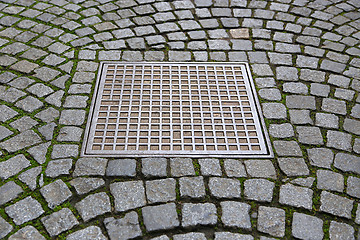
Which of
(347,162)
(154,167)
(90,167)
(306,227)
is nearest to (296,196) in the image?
(306,227)

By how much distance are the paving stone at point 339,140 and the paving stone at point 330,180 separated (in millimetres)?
319

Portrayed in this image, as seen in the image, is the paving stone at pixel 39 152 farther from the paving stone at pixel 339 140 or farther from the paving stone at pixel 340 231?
the paving stone at pixel 339 140

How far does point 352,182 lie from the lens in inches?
111

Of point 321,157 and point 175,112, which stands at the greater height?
point 175,112

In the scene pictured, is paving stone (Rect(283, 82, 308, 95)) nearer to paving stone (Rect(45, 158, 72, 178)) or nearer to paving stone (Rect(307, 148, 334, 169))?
paving stone (Rect(307, 148, 334, 169))

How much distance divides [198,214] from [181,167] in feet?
1.47

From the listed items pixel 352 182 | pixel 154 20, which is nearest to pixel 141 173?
pixel 352 182

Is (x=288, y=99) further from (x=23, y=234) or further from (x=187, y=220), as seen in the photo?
(x=23, y=234)

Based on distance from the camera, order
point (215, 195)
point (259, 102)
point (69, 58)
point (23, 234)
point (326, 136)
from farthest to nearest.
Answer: point (69, 58)
point (259, 102)
point (326, 136)
point (215, 195)
point (23, 234)

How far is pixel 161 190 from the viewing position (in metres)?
2.71

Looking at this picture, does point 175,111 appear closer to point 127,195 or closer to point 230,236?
point 127,195

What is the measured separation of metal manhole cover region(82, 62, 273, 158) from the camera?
3.06 m

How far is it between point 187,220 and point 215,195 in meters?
0.30

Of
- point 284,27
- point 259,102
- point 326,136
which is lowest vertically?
point 326,136
